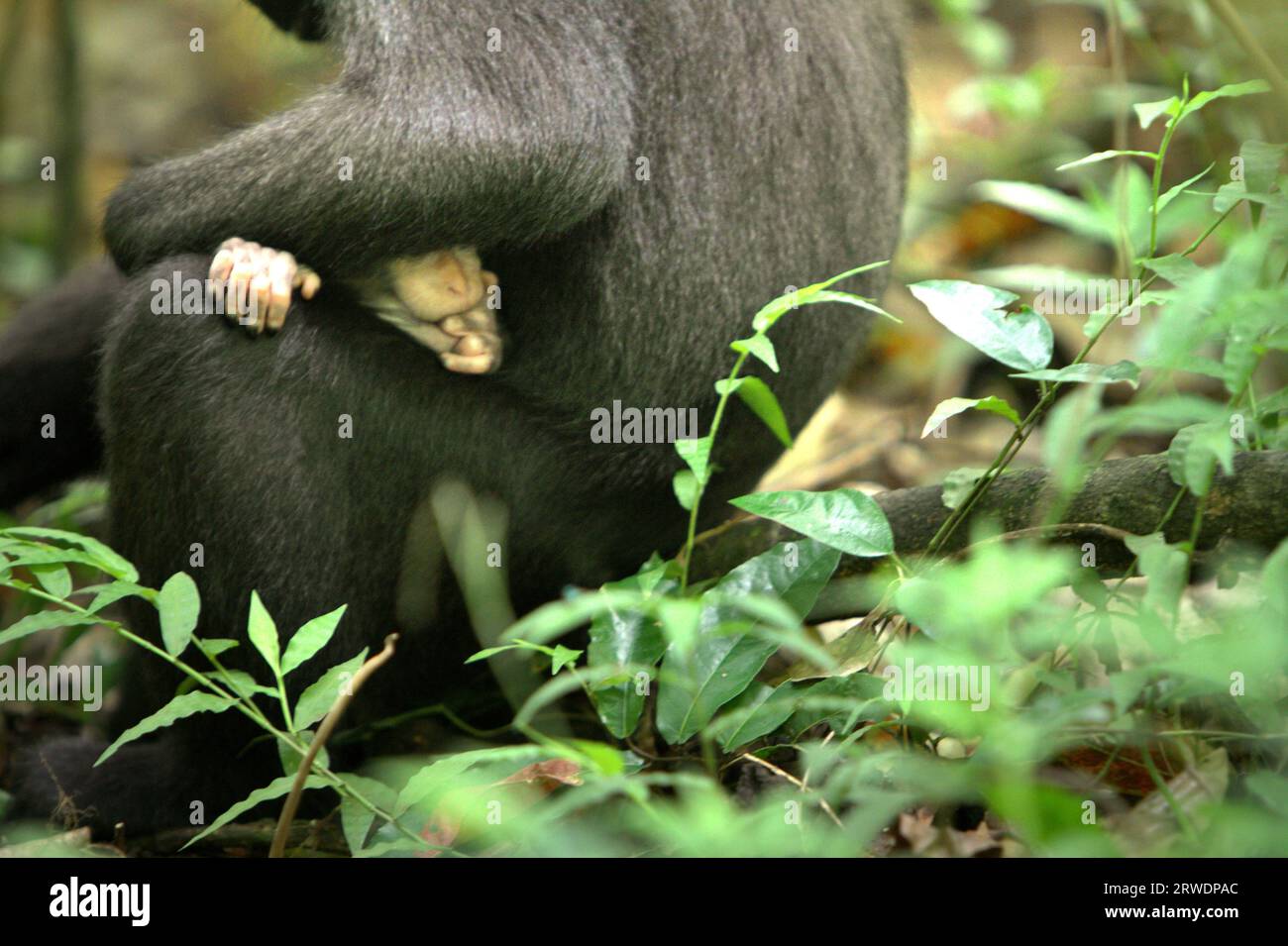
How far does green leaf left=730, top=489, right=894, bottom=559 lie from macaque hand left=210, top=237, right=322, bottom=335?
94 cm

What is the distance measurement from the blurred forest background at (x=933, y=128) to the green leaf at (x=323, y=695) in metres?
1.56

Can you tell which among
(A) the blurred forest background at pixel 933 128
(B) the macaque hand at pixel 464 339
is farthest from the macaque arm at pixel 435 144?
(A) the blurred forest background at pixel 933 128

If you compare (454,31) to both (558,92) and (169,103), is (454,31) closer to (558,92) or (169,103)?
Answer: (558,92)

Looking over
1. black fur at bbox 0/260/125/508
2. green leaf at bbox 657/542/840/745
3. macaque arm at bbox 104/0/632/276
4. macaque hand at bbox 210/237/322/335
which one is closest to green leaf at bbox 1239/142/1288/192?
green leaf at bbox 657/542/840/745

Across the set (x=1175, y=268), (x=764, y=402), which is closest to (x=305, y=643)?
(x=764, y=402)

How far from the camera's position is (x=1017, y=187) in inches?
122

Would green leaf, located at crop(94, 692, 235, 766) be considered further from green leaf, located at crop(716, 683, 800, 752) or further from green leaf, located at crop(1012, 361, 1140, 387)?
green leaf, located at crop(1012, 361, 1140, 387)

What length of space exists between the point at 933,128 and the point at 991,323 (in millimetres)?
4126

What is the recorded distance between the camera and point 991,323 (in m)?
2.36

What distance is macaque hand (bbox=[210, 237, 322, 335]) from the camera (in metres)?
2.57

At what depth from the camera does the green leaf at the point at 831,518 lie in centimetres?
233

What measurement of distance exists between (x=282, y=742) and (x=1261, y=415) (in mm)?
1787
